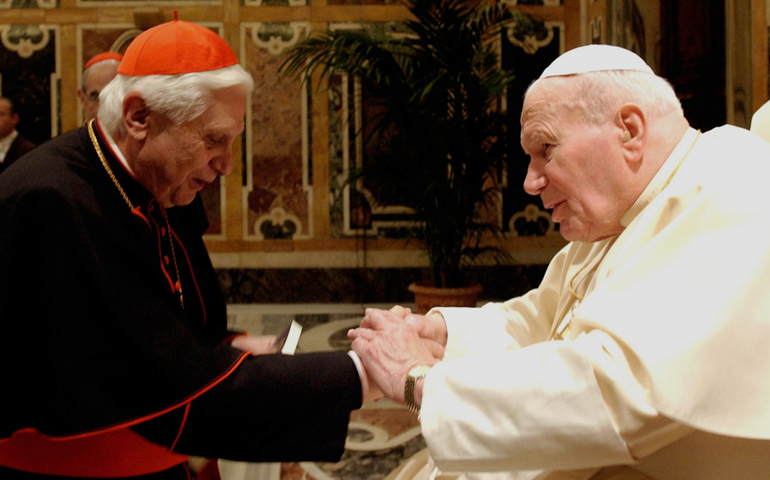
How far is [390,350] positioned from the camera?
1.78m

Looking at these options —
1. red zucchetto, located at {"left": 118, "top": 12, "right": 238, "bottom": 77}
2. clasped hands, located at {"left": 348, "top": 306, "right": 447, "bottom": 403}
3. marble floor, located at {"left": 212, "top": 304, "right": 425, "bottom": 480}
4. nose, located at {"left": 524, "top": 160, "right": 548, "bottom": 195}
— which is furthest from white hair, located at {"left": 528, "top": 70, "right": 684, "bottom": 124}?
marble floor, located at {"left": 212, "top": 304, "right": 425, "bottom": 480}

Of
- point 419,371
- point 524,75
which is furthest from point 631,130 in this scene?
point 524,75

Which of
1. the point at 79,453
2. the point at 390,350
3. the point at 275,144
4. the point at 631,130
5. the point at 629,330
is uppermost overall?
the point at 631,130

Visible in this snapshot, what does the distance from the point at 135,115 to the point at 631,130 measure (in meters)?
1.28

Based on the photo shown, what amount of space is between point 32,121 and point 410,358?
6827mm

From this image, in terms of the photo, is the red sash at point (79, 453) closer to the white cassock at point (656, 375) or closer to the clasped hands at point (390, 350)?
the clasped hands at point (390, 350)

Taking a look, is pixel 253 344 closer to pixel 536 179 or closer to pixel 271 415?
pixel 271 415

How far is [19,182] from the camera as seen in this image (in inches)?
64.2

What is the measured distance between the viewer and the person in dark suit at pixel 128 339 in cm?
157

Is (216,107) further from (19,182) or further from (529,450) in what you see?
(529,450)

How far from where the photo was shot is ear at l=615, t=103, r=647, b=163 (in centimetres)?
167

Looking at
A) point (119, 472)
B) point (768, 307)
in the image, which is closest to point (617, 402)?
point (768, 307)

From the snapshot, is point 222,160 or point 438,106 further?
point 438,106

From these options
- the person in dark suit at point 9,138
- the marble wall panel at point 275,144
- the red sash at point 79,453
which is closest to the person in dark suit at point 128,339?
the red sash at point 79,453
